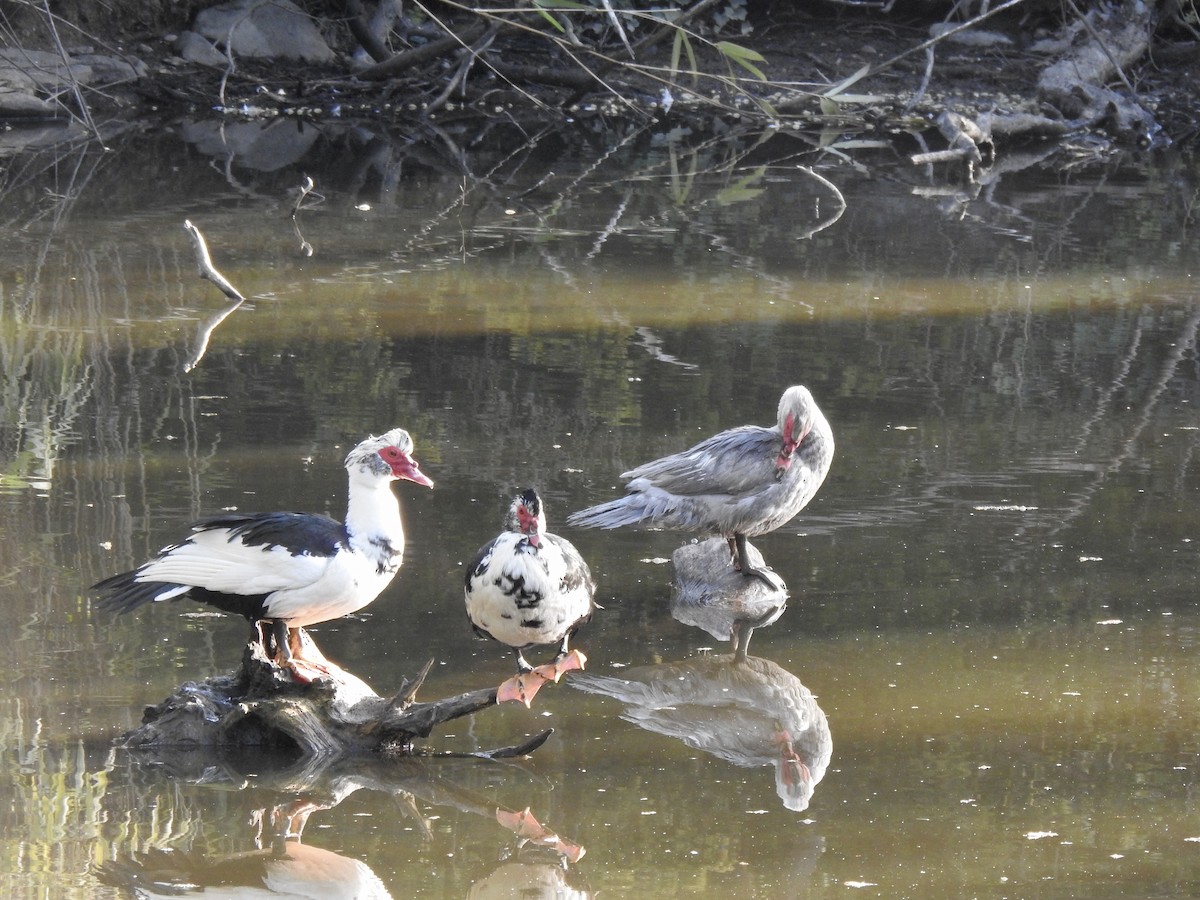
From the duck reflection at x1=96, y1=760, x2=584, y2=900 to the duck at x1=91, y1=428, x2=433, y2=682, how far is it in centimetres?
33

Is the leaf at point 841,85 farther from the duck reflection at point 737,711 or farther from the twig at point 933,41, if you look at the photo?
the duck reflection at point 737,711

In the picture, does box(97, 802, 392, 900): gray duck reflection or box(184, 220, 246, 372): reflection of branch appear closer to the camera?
box(97, 802, 392, 900): gray duck reflection

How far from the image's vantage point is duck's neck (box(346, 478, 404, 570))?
14.7 feet

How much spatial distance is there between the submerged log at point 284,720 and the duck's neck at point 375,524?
1.16 feet

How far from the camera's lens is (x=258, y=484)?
21.1 feet

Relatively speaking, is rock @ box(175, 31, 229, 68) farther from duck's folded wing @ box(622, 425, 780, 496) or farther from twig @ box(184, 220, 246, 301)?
duck's folded wing @ box(622, 425, 780, 496)

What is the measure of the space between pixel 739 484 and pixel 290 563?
6.33 ft

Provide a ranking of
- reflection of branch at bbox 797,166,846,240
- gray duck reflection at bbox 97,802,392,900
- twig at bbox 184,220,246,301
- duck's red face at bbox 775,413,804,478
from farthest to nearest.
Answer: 1. reflection of branch at bbox 797,166,846,240
2. twig at bbox 184,220,246,301
3. duck's red face at bbox 775,413,804,478
4. gray duck reflection at bbox 97,802,392,900

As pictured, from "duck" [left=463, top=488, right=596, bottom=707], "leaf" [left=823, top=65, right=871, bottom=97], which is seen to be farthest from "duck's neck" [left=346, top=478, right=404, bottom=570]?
"leaf" [left=823, top=65, right=871, bottom=97]

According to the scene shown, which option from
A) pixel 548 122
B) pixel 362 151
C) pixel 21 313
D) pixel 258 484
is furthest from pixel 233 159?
pixel 258 484

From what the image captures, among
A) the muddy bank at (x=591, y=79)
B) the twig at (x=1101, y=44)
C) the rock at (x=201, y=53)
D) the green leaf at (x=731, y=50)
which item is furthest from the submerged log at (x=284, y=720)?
the rock at (x=201, y=53)

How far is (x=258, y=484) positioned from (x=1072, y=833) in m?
3.54

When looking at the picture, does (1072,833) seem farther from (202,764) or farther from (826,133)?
(826,133)

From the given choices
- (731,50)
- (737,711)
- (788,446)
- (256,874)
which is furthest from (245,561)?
(731,50)
